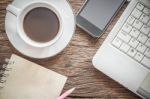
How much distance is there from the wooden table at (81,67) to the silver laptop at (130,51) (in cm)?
3

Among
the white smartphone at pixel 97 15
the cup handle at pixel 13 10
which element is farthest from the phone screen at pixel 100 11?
the cup handle at pixel 13 10

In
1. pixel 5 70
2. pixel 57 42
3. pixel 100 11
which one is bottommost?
pixel 5 70

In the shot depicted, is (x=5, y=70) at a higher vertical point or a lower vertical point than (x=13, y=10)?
lower

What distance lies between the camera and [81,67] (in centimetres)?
120

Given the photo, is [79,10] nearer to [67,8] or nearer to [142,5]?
[67,8]

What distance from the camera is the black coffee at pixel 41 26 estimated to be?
3.92 feet

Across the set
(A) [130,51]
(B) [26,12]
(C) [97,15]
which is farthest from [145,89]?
(B) [26,12]

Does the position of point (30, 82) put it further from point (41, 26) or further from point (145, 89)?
point (145, 89)

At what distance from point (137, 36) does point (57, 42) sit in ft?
0.67

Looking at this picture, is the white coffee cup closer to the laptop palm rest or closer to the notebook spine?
the notebook spine

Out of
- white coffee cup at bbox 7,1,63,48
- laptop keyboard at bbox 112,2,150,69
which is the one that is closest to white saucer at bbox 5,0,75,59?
white coffee cup at bbox 7,1,63,48

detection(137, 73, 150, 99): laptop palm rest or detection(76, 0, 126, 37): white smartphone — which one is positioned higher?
detection(76, 0, 126, 37): white smartphone

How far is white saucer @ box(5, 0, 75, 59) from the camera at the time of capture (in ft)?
3.84

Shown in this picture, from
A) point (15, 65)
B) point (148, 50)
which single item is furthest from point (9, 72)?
point (148, 50)
